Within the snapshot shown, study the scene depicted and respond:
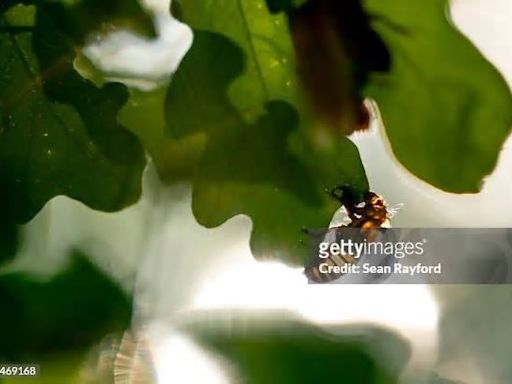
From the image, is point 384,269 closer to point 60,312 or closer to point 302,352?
point 302,352

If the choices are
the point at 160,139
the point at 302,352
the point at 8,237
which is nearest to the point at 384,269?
the point at 302,352

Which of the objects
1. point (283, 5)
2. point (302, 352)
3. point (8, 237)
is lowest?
point (302, 352)

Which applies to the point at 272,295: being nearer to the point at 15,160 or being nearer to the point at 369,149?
the point at 369,149

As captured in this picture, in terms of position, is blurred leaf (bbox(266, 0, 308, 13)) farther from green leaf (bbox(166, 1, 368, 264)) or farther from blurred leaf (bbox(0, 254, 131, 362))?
blurred leaf (bbox(0, 254, 131, 362))

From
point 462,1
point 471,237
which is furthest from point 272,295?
point 462,1

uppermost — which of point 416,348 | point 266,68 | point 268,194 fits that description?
point 266,68

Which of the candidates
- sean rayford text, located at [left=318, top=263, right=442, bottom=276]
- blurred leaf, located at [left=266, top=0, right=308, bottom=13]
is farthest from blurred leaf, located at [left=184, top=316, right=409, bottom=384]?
blurred leaf, located at [left=266, top=0, right=308, bottom=13]

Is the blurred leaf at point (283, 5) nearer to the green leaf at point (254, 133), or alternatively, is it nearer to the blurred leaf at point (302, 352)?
the green leaf at point (254, 133)
